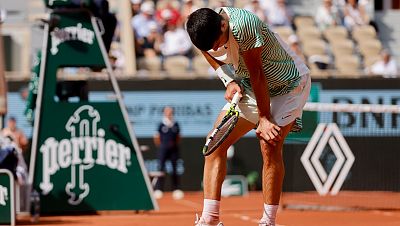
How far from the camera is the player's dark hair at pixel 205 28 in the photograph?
7.67m

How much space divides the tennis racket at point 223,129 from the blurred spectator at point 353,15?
48.1 feet

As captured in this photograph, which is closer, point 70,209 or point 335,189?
point 70,209

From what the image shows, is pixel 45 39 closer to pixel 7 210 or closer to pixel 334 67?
pixel 7 210

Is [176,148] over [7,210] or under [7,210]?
under

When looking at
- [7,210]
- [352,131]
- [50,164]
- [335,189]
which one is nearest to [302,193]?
[335,189]

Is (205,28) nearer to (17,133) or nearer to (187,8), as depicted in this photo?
(17,133)

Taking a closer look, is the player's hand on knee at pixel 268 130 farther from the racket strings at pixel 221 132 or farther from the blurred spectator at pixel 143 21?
the blurred spectator at pixel 143 21

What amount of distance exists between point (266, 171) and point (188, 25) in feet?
4.68

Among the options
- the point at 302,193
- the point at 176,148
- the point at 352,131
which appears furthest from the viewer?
the point at 176,148

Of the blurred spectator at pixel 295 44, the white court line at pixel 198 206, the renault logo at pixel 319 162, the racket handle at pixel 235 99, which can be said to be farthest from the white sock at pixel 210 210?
the blurred spectator at pixel 295 44

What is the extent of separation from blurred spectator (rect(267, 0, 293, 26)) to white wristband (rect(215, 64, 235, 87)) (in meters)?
13.4

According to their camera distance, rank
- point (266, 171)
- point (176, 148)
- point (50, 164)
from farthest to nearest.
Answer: point (176, 148) → point (50, 164) → point (266, 171)

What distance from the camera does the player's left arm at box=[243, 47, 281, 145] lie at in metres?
7.90

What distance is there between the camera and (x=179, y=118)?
20.6m
